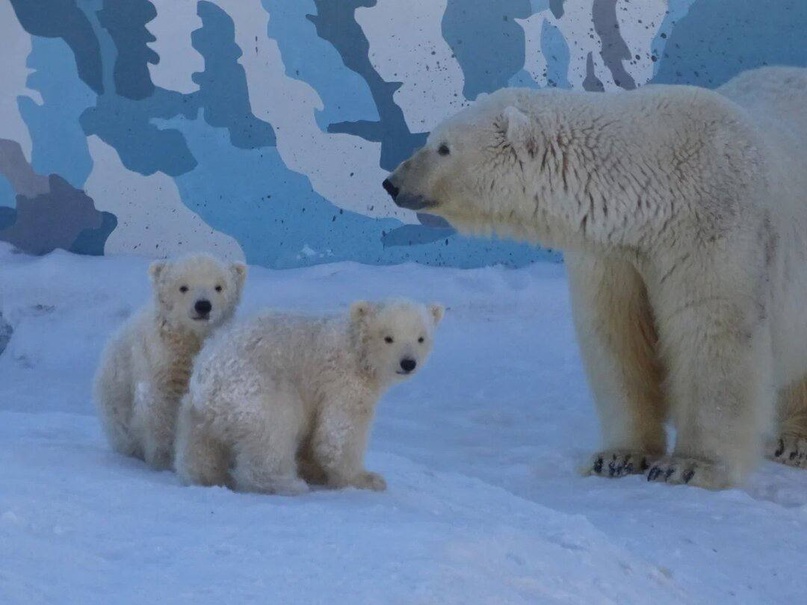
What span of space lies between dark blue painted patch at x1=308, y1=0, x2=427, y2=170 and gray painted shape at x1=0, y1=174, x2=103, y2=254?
5.39 ft

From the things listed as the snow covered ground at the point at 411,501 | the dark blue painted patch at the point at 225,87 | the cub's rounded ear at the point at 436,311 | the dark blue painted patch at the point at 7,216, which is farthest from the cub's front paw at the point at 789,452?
the dark blue painted patch at the point at 7,216

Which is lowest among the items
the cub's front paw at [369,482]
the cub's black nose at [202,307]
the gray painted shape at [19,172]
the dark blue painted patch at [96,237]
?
the cub's front paw at [369,482]

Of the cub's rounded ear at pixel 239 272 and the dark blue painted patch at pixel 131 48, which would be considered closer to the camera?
the cub's rounded ear at pixel 239 272

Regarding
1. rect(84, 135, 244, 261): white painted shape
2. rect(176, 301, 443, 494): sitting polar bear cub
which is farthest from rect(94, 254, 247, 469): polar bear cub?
rect(84, 135, 244, 261): white painted shape

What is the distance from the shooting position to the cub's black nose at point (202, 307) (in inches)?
155

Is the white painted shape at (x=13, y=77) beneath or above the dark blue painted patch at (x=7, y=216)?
above

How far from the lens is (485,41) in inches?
294

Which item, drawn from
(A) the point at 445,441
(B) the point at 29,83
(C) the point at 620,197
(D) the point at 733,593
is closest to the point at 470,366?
(A) the point at 445,441

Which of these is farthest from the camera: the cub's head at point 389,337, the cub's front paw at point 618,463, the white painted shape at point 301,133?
the white painted shape at point 301,133

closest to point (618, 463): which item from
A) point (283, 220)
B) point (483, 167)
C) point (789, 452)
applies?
point (789, 452)

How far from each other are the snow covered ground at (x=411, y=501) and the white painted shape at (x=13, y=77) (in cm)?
71

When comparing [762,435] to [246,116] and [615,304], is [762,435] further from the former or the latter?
[246,116]

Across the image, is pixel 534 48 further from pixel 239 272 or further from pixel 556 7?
pixel 239 272

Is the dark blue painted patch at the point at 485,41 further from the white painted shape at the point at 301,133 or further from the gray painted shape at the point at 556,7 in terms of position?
the white painted shape at the point at 301,133
